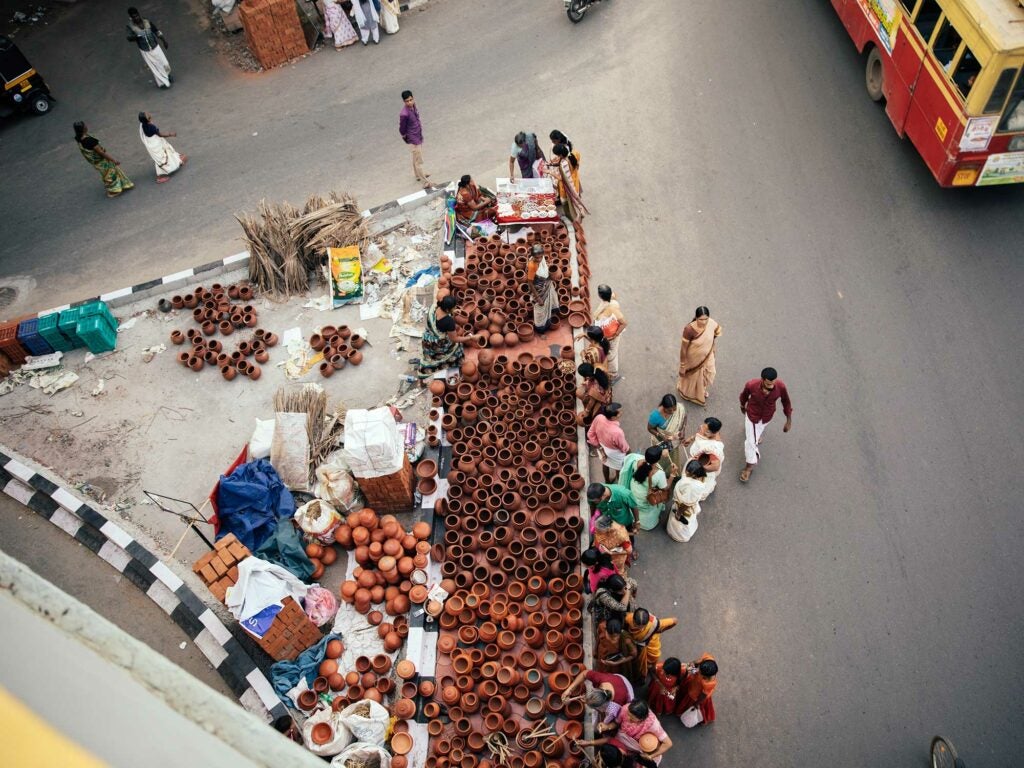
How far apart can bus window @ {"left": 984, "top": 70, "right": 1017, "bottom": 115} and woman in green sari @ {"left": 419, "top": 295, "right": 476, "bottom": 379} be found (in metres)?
6.48

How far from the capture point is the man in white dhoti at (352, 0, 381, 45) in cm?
1363

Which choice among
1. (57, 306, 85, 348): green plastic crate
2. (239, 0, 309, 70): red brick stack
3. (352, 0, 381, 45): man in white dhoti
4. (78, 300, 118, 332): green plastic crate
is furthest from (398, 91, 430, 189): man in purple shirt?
(57, 306, 85, 348): green plastic crate

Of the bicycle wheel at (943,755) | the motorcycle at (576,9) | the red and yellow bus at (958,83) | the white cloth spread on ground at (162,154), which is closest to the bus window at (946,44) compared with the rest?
the red and yellow bus at (958,83)

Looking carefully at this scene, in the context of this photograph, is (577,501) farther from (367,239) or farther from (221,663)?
(367,239)

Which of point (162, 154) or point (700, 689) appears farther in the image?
point (162, 154)

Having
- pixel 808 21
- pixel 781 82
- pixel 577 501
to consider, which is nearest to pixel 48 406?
pixel 577 501

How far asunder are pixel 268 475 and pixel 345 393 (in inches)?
64.5

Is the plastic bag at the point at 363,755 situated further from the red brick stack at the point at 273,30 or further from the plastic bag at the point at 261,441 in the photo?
the red brick stack at the point at 273,30

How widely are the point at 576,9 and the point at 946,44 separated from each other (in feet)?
20.7

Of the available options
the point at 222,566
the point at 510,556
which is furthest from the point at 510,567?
the point at 222,566

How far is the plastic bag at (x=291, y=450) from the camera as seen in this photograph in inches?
335

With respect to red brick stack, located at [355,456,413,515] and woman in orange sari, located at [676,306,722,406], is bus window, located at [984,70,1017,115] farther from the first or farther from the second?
red brick stack, located at [355,456,413,515]

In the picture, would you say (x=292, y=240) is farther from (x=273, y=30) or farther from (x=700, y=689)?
(x=700, y=689)

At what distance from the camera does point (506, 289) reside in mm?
9641
